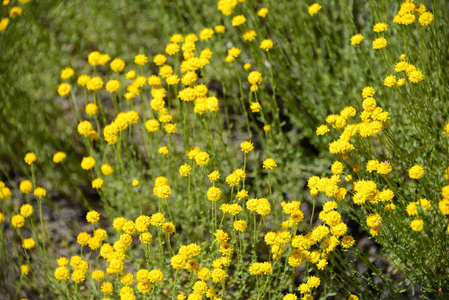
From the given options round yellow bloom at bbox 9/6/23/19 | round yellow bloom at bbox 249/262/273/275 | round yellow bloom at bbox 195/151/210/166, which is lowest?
round yellow bloom at bbox 249/262/273/275

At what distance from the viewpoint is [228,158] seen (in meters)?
2.93

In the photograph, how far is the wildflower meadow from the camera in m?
2.12

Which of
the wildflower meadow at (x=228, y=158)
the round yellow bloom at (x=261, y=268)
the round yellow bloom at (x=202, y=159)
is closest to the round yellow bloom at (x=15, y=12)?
the wildflower meadow at (x=228, y=158)

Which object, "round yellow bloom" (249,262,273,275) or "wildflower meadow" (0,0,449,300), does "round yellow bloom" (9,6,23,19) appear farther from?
"round yellow bloom" (249,262,273,275)

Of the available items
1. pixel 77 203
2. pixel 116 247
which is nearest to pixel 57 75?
pixel 77 203

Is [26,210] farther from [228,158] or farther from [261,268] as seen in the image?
[261,268]

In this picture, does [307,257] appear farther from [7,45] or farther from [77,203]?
[7,45]

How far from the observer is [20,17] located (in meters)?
3.78

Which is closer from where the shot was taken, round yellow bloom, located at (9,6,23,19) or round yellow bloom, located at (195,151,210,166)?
round yellow bloom, located at (195,151,210,166)

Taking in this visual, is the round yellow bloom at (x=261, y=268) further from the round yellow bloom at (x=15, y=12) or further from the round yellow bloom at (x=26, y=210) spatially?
the round yellow bloom at (x=15, y=12)

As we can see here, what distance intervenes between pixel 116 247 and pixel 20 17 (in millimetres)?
2522

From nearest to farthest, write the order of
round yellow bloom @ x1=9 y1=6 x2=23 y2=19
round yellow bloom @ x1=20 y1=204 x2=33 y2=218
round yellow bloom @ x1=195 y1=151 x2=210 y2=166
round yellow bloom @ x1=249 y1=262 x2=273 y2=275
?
round yellow bloom @ x1=249 y1=262 x2=273 y2=275, round yellow bloom @ x1=195 y1=151 x2=210 y2=166, round yellow bloom @ x1=20 y1=204 x2=33 y2=218, round yellow bloom @ x1=9 y1=6 x2=23 y2=19

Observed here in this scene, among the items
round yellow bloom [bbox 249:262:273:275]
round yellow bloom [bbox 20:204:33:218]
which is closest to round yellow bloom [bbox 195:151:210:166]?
round yellow bloom [bbox 249:262:273:275]

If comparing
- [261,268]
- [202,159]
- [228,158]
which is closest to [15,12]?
[228,158]
